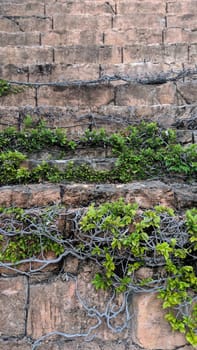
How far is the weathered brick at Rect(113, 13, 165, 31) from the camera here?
17.9ft

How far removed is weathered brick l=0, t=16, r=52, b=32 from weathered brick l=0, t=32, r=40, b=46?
407 mm

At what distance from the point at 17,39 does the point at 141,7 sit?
230 centimetres

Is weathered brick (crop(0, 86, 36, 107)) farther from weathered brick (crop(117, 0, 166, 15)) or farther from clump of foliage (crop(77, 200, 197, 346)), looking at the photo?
weathered brick (crop(117, 0, 166, 15))

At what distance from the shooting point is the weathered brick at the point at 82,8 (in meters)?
5.65

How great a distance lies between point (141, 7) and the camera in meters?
5.68

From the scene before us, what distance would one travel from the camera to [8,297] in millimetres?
2295

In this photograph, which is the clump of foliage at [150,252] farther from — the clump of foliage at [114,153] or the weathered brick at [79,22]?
the weathered brick at [79,22]

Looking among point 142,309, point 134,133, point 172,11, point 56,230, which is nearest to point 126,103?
point 134,133

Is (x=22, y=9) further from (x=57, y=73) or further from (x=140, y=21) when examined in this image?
(x=57, y=73)

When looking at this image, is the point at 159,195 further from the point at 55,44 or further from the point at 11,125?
the point at 55,44

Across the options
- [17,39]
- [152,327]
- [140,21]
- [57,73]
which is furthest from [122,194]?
[140,21]

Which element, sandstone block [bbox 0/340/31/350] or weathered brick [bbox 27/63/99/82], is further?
weathered brick [bbox 27/63/99/82]

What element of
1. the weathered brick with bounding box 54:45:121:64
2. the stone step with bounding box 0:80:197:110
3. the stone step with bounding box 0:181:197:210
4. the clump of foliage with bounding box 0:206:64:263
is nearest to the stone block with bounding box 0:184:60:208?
the stone step with bounding box 0:181:197:210

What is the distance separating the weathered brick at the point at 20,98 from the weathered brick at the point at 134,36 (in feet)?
6.07
